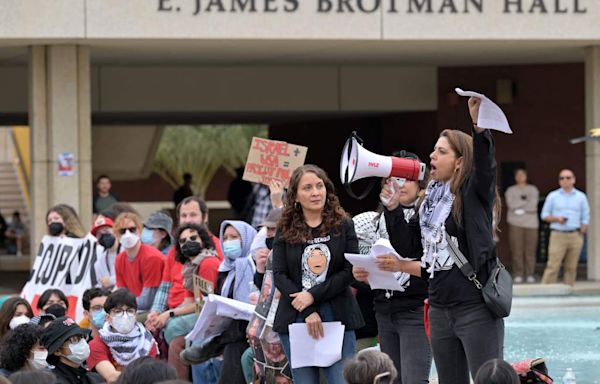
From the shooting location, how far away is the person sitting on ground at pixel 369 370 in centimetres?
590

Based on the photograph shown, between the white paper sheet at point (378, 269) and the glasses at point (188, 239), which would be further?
the glasses at point (188, 239)

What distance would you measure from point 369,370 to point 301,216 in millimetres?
1786

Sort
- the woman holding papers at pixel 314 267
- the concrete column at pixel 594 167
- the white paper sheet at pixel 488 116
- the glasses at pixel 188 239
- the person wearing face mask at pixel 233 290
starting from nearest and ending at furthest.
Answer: the white paper sheet at pixel 488 116 → the woman holding papers at pixel 314 267 → the person wearing face mask at pixel 233 290 → the glasses at pixel 188 239 → the concrete column at pixel 594 167

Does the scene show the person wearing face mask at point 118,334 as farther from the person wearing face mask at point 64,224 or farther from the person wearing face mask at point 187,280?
the person wearing face mask at point 64,224

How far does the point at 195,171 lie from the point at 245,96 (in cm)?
2698

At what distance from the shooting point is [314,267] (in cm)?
746

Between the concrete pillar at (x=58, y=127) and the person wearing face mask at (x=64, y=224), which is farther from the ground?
the concrete pillar at (x=58, y=127)

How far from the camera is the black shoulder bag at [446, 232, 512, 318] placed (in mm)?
6266

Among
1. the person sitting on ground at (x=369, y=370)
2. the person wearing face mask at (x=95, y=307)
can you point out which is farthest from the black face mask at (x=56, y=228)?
the person sitting on ground at (x=369, y=370)

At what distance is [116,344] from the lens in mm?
8695

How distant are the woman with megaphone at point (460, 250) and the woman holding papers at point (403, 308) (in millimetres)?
665

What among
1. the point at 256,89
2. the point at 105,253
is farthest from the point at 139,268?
the point at 256,89

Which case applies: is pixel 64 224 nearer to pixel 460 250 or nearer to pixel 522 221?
pixel 460 250

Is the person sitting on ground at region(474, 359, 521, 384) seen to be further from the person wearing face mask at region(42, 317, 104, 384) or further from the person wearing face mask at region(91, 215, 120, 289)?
the person wearing face mask at region(91, 215, 120, 289)
